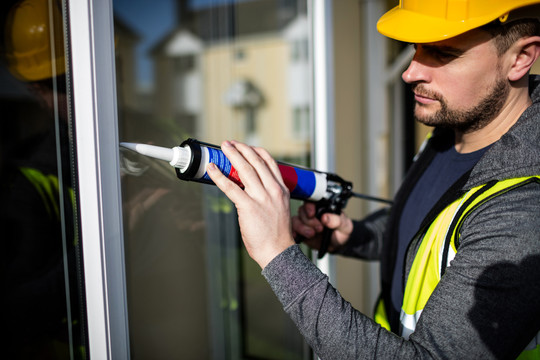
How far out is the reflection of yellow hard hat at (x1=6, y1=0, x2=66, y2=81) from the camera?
33.6 inches

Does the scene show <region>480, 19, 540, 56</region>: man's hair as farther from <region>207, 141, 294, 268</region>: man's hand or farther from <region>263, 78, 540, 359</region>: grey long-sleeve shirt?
<region>207, 141, 294, 268</region>: man's hand

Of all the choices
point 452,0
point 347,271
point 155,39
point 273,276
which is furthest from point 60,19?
point 347,271

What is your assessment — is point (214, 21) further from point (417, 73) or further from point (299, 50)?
point (417, 73)

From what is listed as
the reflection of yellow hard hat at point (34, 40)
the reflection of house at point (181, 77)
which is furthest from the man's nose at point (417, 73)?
the reflection of house at point (181, 77)

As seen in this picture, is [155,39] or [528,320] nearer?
[528,320]

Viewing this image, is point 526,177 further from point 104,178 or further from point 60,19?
point 60,19

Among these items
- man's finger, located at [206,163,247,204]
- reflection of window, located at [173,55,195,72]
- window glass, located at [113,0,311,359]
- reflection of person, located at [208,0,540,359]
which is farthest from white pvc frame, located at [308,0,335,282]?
reflection of window, located at [173,55,195,72]

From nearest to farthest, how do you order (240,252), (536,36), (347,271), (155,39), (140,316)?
(536,36) < (140,316) < (155,39) < (240,252) < (347,271)

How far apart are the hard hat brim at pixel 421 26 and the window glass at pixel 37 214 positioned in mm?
861

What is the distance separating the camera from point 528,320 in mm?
759

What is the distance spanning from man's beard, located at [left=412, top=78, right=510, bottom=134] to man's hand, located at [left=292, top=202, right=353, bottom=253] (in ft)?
1.45

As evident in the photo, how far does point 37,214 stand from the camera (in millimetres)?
1033

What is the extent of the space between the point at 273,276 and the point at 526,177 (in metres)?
0.62

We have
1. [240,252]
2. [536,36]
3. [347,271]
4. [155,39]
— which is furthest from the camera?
[347,271]
